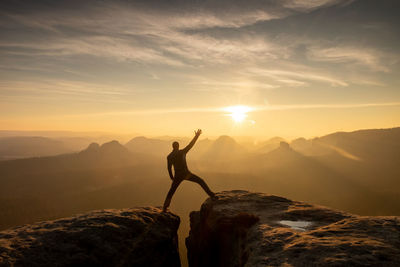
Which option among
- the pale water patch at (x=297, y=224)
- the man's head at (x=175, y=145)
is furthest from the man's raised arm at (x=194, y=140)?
the pale water patch at (x=297, y=224)

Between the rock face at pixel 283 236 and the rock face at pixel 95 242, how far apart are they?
2155 mm

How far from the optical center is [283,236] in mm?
6504

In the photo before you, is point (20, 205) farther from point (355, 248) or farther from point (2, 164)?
point (355, 248)

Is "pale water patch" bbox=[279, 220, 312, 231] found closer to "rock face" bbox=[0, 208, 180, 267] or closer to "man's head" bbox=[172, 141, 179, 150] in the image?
"rock face" bbox=[0, 208, 180, 267]

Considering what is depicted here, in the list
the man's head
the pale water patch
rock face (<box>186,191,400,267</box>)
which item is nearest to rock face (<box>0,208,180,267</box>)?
rock face (<box>186,191,400,267</box>)

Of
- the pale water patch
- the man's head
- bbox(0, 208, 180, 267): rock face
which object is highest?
the man's head

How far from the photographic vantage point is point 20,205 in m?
84.1

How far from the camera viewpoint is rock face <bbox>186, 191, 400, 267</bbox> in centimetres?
465

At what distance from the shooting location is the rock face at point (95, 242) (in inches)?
237

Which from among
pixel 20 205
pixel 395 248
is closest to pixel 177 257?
→ pixel 395 248

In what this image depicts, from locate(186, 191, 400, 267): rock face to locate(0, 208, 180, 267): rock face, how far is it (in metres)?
2.15

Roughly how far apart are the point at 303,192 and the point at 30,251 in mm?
115101

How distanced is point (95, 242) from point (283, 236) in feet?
19.0

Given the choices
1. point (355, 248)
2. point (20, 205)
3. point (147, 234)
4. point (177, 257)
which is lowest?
point (20, 205)
